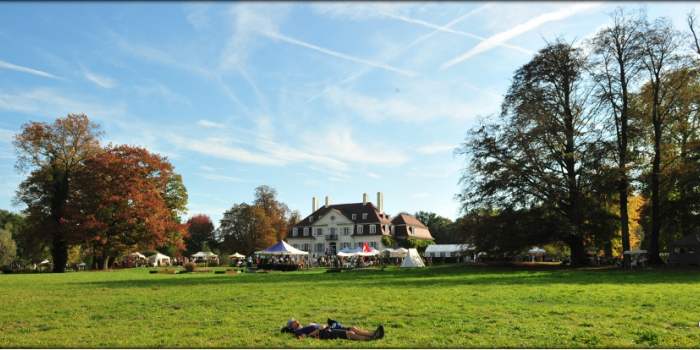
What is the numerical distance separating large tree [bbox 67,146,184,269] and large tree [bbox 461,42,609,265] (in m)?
30.9

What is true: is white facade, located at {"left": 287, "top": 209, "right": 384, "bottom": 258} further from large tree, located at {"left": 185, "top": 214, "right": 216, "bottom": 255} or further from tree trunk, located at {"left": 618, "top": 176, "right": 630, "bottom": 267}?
tree trunk, located at {"left": 618, "top": 176, "right": 630, "bottom": 267}

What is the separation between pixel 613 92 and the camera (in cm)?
3819

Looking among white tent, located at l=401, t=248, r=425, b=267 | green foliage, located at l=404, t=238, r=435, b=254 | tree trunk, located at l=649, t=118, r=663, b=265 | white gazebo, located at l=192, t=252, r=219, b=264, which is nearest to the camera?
tree trunk, located at l=649, t=118, r=663, b=265

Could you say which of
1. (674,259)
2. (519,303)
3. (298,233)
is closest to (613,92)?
(674,259)

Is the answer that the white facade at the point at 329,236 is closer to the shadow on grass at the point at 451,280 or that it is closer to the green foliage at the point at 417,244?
the green foliage at the point at 417,244

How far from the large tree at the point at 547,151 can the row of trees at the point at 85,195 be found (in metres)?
31.7

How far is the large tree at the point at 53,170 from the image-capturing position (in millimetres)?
51438

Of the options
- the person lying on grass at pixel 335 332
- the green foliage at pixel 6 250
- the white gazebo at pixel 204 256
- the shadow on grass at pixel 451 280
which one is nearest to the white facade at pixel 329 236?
the white gazebo at pixel 204 256

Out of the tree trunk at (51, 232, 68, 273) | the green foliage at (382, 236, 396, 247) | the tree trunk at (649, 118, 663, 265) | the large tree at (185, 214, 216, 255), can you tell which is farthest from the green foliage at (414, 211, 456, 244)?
the tree trunk at (51, 232, 68, 273)

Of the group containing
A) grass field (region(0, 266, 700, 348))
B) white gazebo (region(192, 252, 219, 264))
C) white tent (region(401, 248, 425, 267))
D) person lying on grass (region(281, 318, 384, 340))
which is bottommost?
white gazebo (region(192, 252, 219, 264))

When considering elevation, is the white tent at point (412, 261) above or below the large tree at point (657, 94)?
below

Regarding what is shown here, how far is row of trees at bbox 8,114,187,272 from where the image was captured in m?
50.6

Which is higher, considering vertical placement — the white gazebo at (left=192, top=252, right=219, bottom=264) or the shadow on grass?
the shadow on grass

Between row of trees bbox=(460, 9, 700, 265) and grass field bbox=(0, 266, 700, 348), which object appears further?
row of trees bbox=(460, 9, 700, 265)
